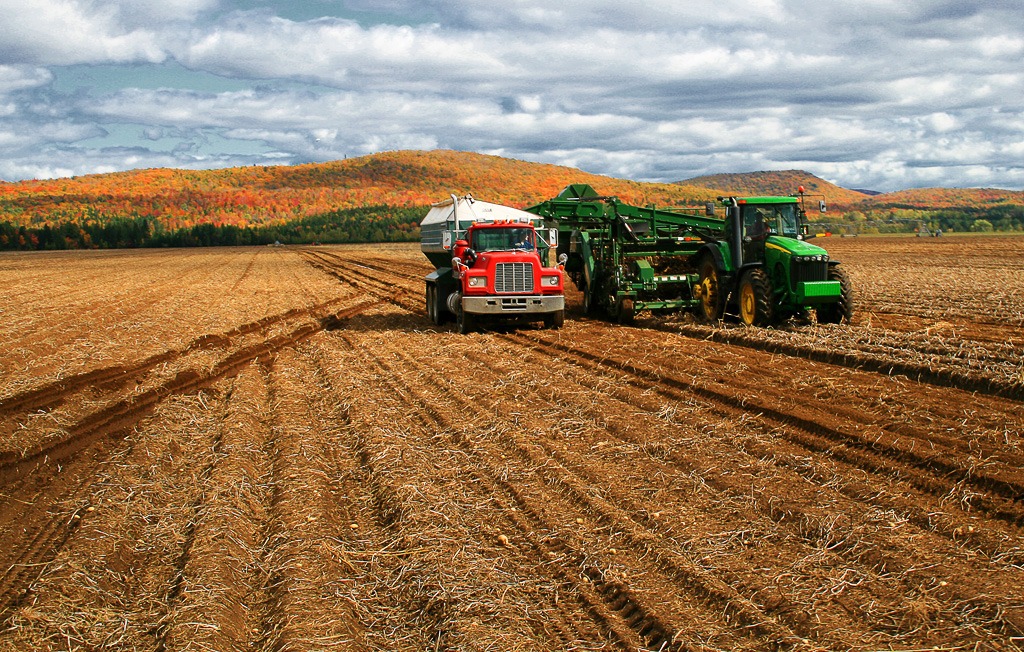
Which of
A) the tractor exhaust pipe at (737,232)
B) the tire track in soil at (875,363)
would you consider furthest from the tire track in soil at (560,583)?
the tractor exhaust pipe at (737,232)

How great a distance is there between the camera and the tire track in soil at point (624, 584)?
4.41m

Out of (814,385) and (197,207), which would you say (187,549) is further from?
(197,207)

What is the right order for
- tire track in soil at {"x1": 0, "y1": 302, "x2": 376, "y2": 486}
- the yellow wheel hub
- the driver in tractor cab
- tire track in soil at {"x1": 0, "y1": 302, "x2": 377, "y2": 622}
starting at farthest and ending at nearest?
the driver in tractor cab, the yellow wheel hub, tire track in soil at {"x1": 0, "y1": 302, "x2": 376, "y2": 486}, tire track in soil at {"x1": 0, "y1": 302, "x2": 377, "y2": 622}

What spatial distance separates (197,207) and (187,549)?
144 meters

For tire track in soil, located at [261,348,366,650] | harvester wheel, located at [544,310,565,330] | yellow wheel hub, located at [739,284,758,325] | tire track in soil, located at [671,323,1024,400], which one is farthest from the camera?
harvester wheel, located at [544,310,565,330]

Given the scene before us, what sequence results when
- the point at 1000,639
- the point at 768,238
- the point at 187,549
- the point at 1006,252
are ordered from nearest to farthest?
the point at 1000,639
the point at 187,549
the point at 768,238
the point at 1006,252

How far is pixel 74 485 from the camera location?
713 centimetres

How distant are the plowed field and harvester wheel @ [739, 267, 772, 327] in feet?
4.42

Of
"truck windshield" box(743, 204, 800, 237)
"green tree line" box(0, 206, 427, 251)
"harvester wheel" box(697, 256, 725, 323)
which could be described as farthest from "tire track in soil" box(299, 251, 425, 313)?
"green tree line" box(0, 206, 427, 251)

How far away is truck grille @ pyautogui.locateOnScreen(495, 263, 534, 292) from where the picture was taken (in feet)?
52.5

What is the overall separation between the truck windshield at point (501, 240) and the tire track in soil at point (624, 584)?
10.1 metres

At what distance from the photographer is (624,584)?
4922mm

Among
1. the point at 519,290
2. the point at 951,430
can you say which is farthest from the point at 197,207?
the point at 951,430

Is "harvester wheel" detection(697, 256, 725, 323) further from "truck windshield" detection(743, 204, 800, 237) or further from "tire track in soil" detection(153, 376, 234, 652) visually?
"tire track in soil" detection(153, 376, 234, 652)
